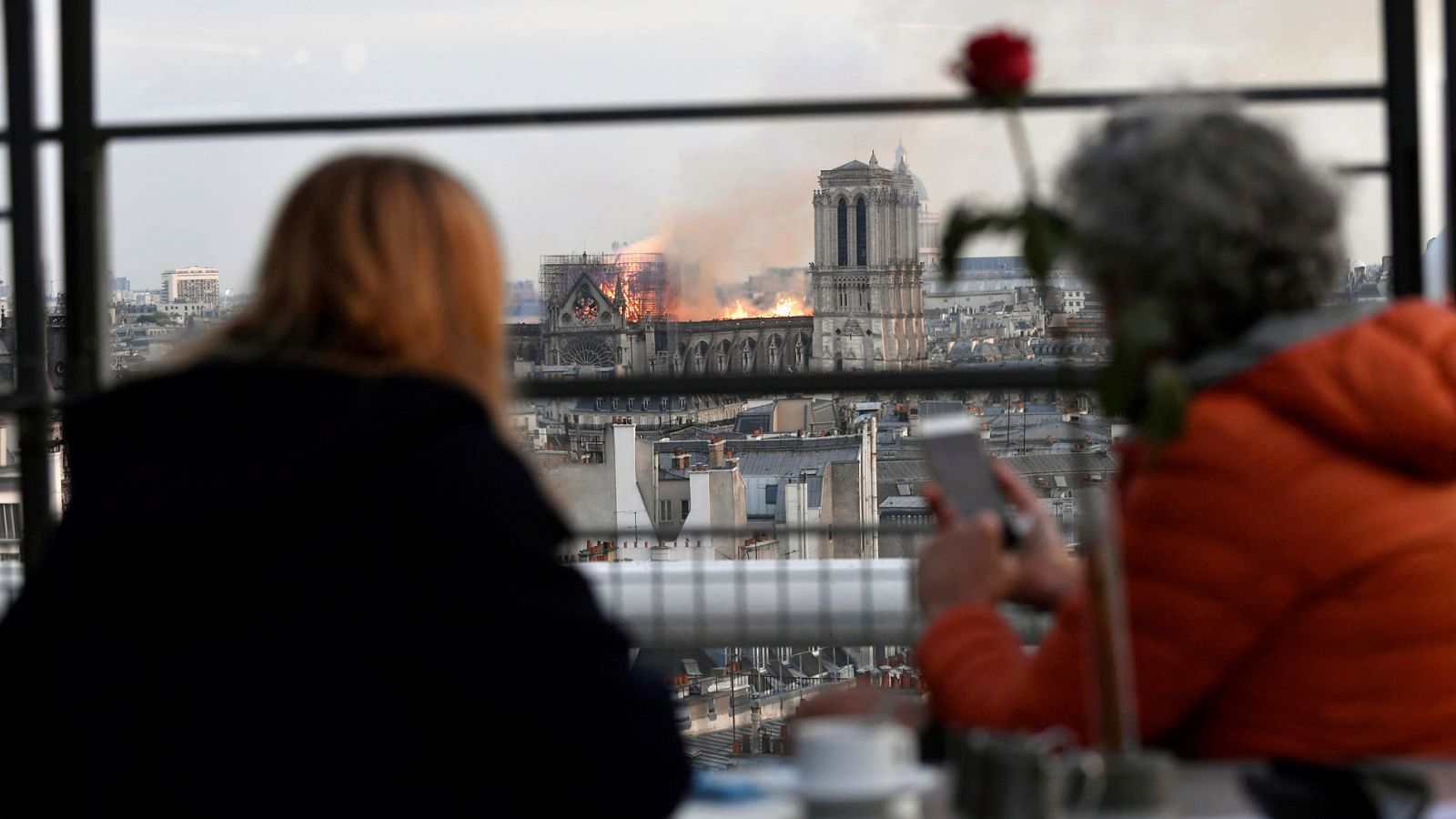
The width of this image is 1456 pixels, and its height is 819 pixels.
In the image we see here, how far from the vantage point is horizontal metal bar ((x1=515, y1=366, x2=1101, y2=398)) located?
111 inches

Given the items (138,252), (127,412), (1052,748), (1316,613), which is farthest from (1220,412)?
(138,252)

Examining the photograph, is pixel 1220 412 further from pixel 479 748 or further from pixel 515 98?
pixel 515 98

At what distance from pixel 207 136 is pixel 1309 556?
2.17 meters

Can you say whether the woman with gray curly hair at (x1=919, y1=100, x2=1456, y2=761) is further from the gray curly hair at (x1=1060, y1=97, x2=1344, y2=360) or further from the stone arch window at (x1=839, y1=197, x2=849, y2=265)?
the stone arch window at (x1=839, y1=197, x2=849, y2=265)

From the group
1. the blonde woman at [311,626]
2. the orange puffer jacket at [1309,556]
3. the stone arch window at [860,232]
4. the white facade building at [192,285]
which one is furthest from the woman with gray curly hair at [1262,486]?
the white facade building at [192,285]

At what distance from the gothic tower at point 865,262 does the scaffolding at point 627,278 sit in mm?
285

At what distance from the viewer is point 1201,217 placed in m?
1.56

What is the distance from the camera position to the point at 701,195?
3.25 m

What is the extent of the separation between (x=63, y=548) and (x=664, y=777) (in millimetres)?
509

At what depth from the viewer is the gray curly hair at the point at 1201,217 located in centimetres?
156

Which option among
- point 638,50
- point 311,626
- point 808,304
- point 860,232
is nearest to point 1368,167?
point 860,232

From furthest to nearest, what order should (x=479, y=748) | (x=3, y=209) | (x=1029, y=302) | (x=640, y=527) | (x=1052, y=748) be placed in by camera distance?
(x=640, y=527) < (x=1029, y=302) < (x=3, y=209) < (x=1052, y=748) < (x=479, y=748)

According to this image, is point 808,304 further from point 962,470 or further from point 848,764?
point 848,764

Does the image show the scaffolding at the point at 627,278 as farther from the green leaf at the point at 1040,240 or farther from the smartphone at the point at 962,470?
the green leaf at the point at 1040,240
